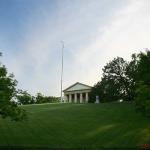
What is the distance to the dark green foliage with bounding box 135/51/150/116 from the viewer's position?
1741 inches

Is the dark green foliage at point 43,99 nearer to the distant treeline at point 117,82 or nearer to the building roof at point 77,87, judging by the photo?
the building roof at point 77,87

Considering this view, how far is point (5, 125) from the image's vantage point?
54688 millimetres

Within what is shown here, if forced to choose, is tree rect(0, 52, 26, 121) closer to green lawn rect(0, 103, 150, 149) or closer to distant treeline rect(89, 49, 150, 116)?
green lawn rect(0, 103, 150, 149)

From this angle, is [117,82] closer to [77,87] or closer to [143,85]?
[77,87]

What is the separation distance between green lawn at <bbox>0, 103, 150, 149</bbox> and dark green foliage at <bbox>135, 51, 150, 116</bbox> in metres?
2.96

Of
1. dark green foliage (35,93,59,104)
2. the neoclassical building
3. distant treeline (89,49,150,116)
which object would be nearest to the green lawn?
distant treeline (89,49,150,116)

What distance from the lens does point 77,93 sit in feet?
562

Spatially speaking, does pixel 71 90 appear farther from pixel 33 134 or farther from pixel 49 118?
pixel 33 134

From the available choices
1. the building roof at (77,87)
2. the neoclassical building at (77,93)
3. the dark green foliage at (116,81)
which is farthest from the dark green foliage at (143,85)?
the building roof at (77,87)

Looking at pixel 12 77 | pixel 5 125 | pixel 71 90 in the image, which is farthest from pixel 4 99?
pixel 71 90

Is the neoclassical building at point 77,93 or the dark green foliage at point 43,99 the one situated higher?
the neoclassical building at point 77,93

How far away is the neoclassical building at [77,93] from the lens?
16700cm

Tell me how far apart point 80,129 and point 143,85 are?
9.64 meters

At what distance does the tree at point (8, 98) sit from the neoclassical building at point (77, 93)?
12465 cm
